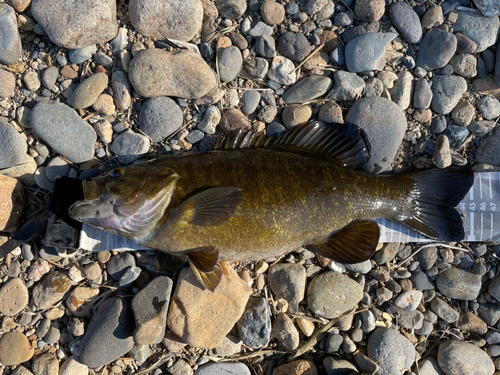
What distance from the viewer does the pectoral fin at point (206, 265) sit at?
10.6 ft

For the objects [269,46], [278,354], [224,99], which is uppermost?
[269,46]

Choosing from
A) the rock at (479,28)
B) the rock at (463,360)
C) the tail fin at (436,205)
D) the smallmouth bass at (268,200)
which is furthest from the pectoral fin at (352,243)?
the rock at (479,28)

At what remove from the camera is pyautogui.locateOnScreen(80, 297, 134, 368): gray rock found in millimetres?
3652

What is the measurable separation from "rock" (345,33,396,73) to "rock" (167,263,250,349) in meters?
2.84

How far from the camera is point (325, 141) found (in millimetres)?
3682

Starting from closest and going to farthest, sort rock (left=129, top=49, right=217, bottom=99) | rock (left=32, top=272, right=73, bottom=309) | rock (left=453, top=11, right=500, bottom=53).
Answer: rock (left=129, top=49, right=217, bottom=99) < rock (left=32, top=272, right=73, bottom=309) < rock (left=453, top=11, right=500, bottom=53)

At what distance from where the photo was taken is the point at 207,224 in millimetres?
3203

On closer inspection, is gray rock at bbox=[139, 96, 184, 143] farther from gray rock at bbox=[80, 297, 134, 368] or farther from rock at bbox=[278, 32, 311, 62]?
gray rock at bbox=[80, 297, 134, 368]

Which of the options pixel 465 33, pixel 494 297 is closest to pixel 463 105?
pixel 465 33

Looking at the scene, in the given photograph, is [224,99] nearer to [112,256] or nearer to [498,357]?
[112,256]

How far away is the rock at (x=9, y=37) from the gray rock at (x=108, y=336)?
9.37 ft

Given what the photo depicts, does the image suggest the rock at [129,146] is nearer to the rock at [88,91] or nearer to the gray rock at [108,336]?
the rock at [88,91]

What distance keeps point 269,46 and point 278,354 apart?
3525 millimetres

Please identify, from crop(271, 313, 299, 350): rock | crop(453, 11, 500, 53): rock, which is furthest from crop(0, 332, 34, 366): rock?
crop(453, 11, 500, 53): rock
